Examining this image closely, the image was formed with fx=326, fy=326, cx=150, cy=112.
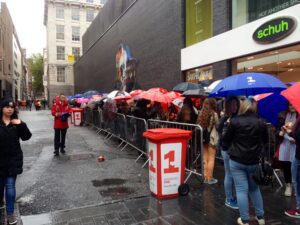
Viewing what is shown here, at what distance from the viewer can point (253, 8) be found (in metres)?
10.7

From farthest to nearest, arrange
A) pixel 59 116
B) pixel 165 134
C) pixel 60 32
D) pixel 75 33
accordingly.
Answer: pixel 75 33 < pixel 60 32 < pixel 59 116 < pixel 165 134

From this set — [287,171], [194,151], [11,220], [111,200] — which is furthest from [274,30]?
[11,220]

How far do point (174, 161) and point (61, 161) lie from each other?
4.67m

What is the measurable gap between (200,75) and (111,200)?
350 inches

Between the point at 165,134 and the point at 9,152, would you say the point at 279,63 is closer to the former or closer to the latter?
the point at 165,134

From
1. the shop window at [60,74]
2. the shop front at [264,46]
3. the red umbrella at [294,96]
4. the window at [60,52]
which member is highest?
the window at [60,52]

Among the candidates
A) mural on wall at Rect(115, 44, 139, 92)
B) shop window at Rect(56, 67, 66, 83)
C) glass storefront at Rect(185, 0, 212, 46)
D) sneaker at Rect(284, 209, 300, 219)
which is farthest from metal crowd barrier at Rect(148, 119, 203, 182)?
shop window at Rect(56, 67, 66, 83)

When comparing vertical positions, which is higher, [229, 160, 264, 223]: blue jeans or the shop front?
the shop front

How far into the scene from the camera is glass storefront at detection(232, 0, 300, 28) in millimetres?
9481

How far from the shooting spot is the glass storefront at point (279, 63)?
904cm

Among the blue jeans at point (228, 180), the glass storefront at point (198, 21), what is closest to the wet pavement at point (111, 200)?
the blue jeans at point (228, 180)

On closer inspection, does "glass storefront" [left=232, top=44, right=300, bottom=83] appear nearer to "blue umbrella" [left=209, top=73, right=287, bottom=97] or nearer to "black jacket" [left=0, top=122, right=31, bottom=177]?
"blue umbrella" [left=209, top=73, right=287, bottom=97]

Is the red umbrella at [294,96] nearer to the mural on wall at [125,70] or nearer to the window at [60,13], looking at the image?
the mural on wall at [125,70]

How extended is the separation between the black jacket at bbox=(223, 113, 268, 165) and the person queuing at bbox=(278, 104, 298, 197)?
5.26 feet
